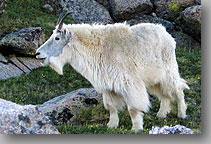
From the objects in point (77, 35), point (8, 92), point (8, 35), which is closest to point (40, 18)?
point (8, 35)

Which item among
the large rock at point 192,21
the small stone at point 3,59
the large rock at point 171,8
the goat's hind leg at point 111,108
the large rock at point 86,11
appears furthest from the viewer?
the large rock at point 86,11

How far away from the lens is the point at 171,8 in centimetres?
963

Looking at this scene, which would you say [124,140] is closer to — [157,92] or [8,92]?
[157,92]

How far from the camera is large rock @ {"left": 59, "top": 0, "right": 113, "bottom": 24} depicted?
996 centimetres

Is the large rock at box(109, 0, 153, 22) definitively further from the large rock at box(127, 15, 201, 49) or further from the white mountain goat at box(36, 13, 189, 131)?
the white mountain goat at box(36, 13, 189, 131)

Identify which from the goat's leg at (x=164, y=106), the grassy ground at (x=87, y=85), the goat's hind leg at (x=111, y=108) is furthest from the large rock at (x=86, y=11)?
the goat's hind leg at (x=111, y=108)

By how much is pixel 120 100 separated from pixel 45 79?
237 centimetres

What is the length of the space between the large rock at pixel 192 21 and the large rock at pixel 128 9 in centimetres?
178

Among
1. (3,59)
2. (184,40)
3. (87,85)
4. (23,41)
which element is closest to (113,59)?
(87,85)

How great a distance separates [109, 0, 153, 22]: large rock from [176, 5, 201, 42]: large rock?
5.83ft

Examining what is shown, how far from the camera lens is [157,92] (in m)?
7.07

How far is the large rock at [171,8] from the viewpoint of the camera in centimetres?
946

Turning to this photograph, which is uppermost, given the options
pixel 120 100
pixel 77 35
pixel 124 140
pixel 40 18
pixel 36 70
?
pixel 40 18

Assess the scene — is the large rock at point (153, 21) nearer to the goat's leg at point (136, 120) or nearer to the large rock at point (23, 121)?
the goat's leg at point (136, 120)
